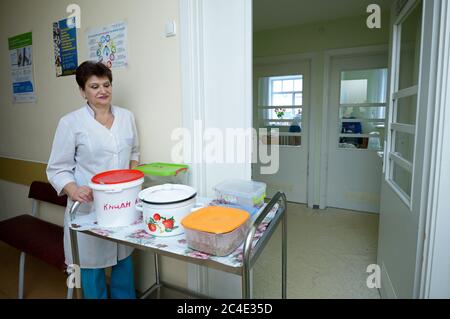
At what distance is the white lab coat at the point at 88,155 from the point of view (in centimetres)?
138

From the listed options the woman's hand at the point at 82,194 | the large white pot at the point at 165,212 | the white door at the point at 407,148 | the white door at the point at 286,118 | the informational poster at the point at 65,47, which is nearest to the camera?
the large white pot at the point at 165,212

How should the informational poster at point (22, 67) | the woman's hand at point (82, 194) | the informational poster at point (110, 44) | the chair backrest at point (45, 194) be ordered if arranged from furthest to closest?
the informational poster at point (22, 67), the chair backrest at point (45, 194), the informational poster at point (110, 44), the woman's hand at point (82, 194)

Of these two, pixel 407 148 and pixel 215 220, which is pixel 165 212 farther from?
pixel 407 148

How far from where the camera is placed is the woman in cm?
138

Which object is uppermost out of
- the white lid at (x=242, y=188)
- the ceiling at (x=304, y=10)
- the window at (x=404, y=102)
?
the ceiling at (x=304, y=10)

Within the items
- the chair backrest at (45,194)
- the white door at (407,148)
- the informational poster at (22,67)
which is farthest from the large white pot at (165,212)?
the informational poster at (22,67)

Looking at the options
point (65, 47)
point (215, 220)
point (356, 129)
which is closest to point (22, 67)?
point (65, 47)

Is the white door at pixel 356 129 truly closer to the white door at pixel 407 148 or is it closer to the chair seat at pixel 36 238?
the white door at pixel 407 148

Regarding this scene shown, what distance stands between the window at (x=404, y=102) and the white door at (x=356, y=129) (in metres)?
1.83

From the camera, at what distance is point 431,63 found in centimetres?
106

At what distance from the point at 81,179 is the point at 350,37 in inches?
129

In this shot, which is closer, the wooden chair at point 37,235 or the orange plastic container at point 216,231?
the orange plastic container at point 216,231

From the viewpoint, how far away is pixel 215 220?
3.01 ft

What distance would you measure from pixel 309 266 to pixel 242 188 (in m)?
1.42
